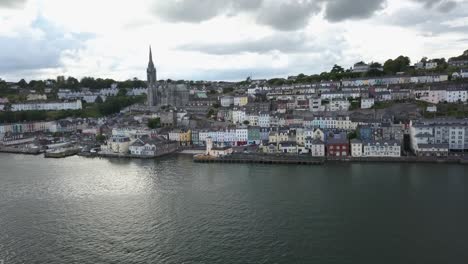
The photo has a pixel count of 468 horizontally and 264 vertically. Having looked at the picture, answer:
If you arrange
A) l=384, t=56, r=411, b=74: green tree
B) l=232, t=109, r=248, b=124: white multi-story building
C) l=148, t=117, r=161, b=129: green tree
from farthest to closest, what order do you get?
l=384, t=56, r=411, b=74: green tree
l=148, t=117, r=161, b=129: green tree
l=232, t=109, r=248, b=124: white multi-story building

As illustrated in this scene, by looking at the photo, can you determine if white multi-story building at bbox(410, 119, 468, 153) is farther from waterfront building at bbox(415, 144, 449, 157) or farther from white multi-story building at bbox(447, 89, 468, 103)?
white multi-story building at bbox(447, 89, 468, 103)

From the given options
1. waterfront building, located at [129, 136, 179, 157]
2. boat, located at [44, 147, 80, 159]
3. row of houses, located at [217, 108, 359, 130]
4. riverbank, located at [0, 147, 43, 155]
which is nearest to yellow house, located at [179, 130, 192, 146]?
waterfront building, located at [129, 136, 179, 157]

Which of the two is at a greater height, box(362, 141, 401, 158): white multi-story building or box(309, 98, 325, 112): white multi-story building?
box(309, 98, 325, 112): white multi-story building

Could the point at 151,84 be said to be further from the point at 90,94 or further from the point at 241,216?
the point at 241,216

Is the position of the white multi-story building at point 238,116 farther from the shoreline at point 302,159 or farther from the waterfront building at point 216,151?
the shoreline at point 302,159

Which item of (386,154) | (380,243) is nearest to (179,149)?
(386,154)

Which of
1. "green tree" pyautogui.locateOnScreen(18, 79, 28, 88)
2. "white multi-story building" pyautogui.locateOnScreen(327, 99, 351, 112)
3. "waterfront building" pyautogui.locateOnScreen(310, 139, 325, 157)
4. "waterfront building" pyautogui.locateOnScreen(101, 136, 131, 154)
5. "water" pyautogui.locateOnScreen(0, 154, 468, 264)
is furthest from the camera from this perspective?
"green tree" pyautogui.locateOnScreen(18, 79, 28, 88)

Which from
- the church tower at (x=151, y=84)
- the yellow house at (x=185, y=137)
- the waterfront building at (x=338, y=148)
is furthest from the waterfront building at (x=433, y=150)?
the church tower at (x=151, y=84)

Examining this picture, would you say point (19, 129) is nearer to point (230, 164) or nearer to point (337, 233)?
point (230, 164)

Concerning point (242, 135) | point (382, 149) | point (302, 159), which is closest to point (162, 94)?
point (242, 135)
